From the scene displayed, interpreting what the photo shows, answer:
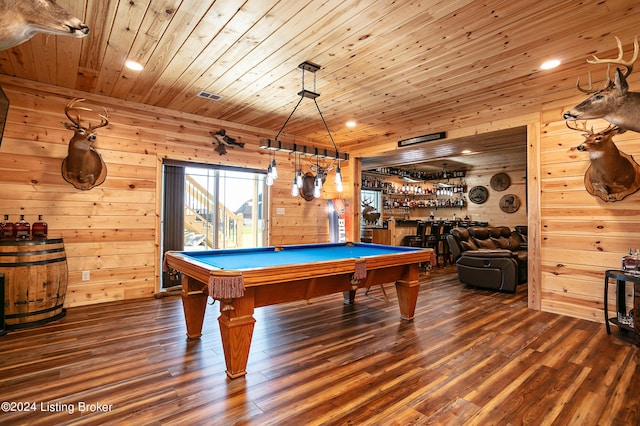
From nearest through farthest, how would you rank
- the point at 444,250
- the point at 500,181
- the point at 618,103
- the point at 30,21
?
the point at 30,21, the point at 618,103, the point at 444,250, the point at 500,181

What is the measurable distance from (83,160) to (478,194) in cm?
976

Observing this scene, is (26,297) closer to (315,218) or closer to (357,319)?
(357,319)

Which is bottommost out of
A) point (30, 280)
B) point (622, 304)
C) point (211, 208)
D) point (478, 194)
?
point (622, 304)

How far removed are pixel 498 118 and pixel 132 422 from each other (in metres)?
5.12

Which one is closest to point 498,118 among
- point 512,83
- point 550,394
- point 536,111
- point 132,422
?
point 536,111

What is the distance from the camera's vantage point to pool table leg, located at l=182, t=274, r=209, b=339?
2.98 metres

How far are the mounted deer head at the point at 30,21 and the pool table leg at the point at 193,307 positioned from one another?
2.04 meters

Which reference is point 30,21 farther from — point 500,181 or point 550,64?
point 500,181

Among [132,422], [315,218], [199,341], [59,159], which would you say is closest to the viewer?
[132,422]

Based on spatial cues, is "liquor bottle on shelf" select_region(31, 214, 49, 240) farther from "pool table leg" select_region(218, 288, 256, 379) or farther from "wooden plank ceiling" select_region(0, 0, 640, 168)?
"pool table leg" select_region(218, 288, 256, 379)

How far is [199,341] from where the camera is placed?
9.64 ft

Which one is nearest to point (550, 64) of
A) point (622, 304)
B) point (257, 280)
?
point (622, 304)

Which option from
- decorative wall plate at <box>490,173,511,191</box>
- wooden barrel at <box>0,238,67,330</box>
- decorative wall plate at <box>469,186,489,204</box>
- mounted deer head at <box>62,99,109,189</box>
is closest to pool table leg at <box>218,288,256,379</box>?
wooden barrel at <box>0,238,67,330</box>

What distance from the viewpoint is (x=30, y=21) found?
1.59 metres
